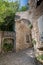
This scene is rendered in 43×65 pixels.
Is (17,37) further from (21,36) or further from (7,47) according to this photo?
(7,47)

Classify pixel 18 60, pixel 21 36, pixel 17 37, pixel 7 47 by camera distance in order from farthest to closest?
pixel 21 36, pixel 17 37, pixel 7 47, pixel 18 60

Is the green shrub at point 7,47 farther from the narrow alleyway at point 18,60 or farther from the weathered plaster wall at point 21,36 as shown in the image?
the narrow alleyway at point 18,60

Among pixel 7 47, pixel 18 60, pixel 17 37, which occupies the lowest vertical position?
pixel 18 60

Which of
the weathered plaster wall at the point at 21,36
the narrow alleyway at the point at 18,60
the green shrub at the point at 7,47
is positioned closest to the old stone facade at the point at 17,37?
the weathered plaster wall at the point at 21,36

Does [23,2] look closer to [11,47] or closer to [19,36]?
[19,36]

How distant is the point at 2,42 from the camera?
1535cm

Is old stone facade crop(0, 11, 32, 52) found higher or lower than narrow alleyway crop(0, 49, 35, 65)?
higher

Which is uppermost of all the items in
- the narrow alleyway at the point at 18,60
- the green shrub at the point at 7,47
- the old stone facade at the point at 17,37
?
the old stone facade at the point at 17,37

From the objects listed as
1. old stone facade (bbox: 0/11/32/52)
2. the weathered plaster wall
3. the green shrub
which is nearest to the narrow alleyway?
the green shrub

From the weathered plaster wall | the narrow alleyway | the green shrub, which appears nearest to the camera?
the narrow alleyway

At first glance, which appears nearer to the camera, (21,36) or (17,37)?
(17,37)

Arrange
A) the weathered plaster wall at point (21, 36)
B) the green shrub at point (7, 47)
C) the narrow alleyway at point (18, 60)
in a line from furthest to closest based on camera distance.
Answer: the weathered plaster wall at point (21, 36), the green shrub at point (7, 47), the narrow alleyway at point (18, 60)

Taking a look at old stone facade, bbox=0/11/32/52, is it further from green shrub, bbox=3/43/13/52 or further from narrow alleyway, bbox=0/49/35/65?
narrow alleyway, bbox=0/49/35/65

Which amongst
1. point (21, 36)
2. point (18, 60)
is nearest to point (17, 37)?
point (21, 36)
